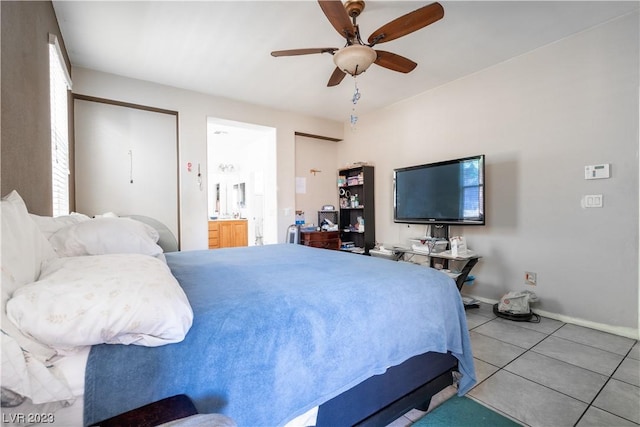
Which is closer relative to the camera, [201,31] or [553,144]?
[201,31]

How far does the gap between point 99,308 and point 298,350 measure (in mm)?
607

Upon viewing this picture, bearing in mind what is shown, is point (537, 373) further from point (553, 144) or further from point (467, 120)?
point (467, 120)

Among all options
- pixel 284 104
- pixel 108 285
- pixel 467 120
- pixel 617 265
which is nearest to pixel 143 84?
pixel 284 104

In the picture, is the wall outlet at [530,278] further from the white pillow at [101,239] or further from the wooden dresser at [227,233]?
the wooden dresser at [227,233]

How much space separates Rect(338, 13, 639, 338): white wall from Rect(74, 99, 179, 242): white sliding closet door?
10.9 feet

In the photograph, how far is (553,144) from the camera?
2711 mm

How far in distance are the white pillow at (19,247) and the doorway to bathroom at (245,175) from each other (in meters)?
3.26

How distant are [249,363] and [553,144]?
3311mm

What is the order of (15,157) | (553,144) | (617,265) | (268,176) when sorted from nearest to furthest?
(15,157)
(617,265)
(553,144)
(268,176)

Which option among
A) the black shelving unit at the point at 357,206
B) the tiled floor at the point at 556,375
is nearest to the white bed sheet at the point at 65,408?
the tiled floor at the point at 556,375

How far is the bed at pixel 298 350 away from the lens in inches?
30.3

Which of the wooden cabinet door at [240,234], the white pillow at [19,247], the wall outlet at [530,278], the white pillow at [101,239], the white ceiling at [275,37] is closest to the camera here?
the white pillow at [19,247]

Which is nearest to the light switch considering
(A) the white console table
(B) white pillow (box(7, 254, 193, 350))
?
(A) the white console table

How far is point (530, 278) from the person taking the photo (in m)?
2.86
